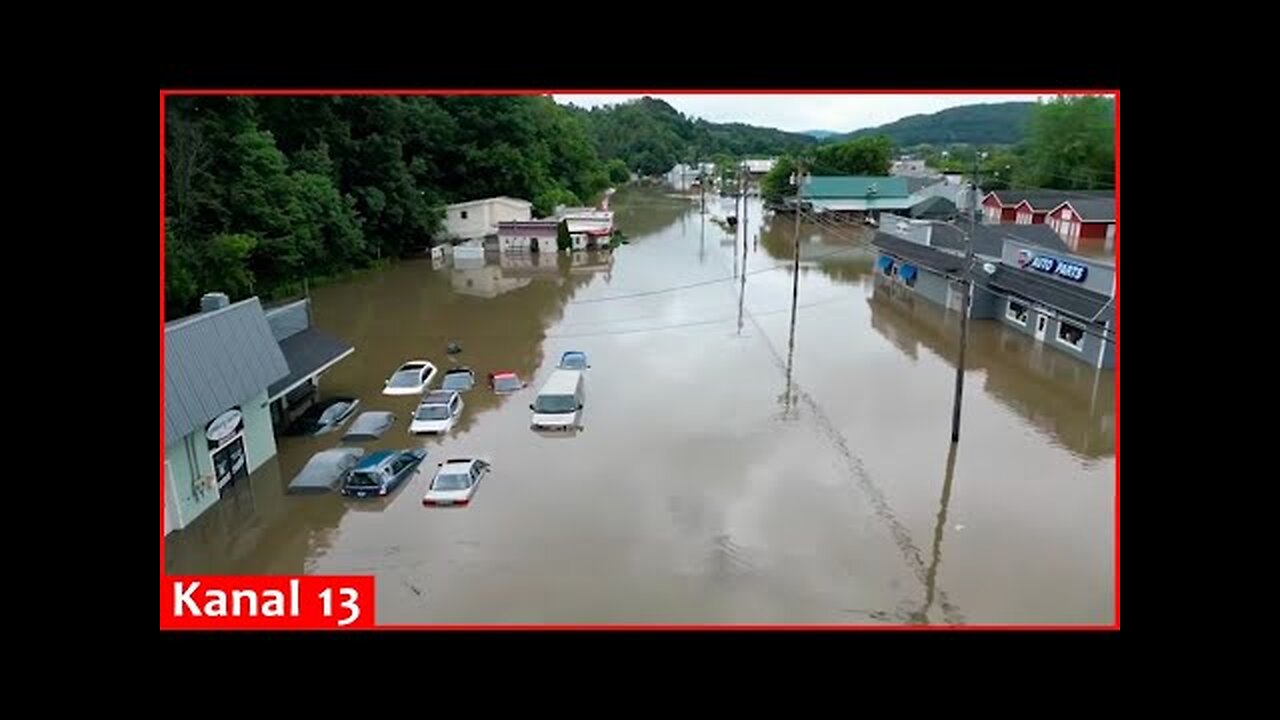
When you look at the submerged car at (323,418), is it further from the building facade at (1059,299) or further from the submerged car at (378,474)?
the building facade at (1059,299)

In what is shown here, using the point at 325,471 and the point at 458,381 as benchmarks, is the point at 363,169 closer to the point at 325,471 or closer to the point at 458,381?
the point at 458,381

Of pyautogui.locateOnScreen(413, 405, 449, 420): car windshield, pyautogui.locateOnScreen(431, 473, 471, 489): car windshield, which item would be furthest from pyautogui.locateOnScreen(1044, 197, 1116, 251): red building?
pyautogui.locateOnScreen(431, 473, 471, 489): car windshield

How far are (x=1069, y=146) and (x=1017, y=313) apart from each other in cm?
3985

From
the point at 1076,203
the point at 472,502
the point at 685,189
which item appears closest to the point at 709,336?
the point at 472,502

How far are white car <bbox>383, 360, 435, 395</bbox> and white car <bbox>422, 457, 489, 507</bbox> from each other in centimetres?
566

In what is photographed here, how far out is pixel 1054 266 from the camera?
2306cm

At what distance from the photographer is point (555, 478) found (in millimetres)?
13609

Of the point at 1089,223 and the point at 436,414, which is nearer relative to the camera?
the point at 436,414

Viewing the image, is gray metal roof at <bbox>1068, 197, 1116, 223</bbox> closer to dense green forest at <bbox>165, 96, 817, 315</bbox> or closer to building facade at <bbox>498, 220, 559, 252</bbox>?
building facade at <bbox>498, 220, 559, 252</bbox>

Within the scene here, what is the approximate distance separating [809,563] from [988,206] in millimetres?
49851

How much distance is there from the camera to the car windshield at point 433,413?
16312 millimetres

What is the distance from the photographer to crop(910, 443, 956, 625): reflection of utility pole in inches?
383

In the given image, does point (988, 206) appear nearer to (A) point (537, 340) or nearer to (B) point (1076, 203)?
(B) point (1076, 203)

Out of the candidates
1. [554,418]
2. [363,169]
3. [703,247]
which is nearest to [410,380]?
[554,418]
